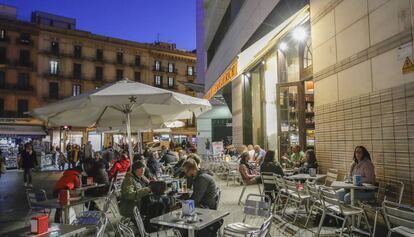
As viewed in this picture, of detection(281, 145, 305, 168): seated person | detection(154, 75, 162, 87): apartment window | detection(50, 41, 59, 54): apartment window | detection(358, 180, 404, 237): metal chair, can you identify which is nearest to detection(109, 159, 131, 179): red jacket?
detection(281, 145, 305, 168): seated person

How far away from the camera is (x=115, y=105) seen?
7523 millimetres

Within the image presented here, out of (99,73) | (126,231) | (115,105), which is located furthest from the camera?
(99,73)

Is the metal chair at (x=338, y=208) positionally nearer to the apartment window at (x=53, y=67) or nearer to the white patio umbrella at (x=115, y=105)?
the white patio umbrella at (x=115, y=105)

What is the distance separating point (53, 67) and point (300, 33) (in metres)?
40.2

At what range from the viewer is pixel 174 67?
179 ft

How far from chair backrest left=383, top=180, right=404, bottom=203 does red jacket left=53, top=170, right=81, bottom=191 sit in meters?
5.74

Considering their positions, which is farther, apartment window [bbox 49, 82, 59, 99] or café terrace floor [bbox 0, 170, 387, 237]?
apartment window [bbox 49, 82, 59, 99]

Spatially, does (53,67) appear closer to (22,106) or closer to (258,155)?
(22,106)

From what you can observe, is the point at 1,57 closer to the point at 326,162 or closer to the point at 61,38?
the point at 61,38

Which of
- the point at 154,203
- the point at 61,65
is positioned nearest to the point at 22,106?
the point at 61,65

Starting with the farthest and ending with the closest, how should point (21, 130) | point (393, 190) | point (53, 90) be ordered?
point (53, 90)
point (21, 130)
point (393, 190)

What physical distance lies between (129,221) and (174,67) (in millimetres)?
50248

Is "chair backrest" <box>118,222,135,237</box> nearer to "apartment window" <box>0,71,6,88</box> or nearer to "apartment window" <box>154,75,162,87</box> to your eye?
"apartment window" <box>0,71,6,88</box>

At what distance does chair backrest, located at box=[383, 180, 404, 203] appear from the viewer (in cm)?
567
